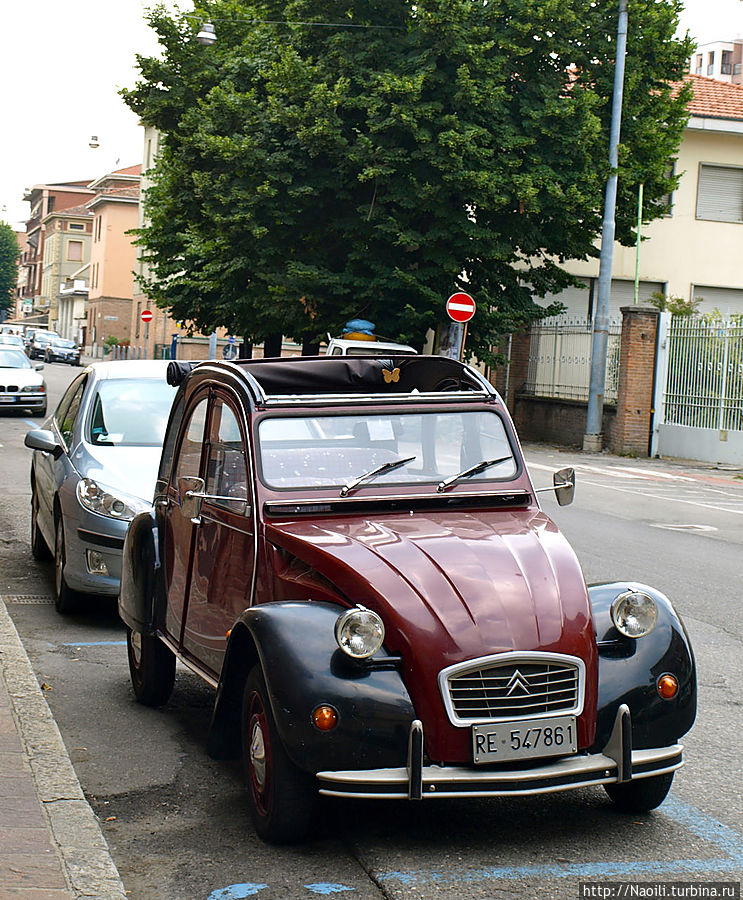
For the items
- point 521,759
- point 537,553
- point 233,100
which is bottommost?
point 521,759

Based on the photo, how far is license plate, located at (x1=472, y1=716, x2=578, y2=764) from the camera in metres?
4.20

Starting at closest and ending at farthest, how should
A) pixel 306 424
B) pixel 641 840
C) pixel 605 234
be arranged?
pixel 641 840, pixel 306 424, pixel 605 234

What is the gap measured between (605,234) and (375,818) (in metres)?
25.1

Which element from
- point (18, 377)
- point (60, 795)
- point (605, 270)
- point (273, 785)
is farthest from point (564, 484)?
point (18, 377)

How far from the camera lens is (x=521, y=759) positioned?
13.9 feet

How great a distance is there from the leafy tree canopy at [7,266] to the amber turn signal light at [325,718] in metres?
157

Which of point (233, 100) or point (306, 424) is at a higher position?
point (233, 100)

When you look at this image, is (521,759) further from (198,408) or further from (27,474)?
(27,474)

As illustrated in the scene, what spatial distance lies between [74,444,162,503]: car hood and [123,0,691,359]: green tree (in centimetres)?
1794

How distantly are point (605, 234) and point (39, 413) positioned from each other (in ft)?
44.7

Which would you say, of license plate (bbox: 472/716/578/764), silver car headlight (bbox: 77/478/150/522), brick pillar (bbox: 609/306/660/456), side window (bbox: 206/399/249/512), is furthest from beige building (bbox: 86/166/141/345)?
license plate (bbox: 472/716/578/764)

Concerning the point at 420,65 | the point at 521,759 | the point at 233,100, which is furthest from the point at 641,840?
the point at 233,100

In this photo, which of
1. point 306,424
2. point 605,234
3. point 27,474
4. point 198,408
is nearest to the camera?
point 306,424

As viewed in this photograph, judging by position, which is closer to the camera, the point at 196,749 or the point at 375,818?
the point at 375,818
